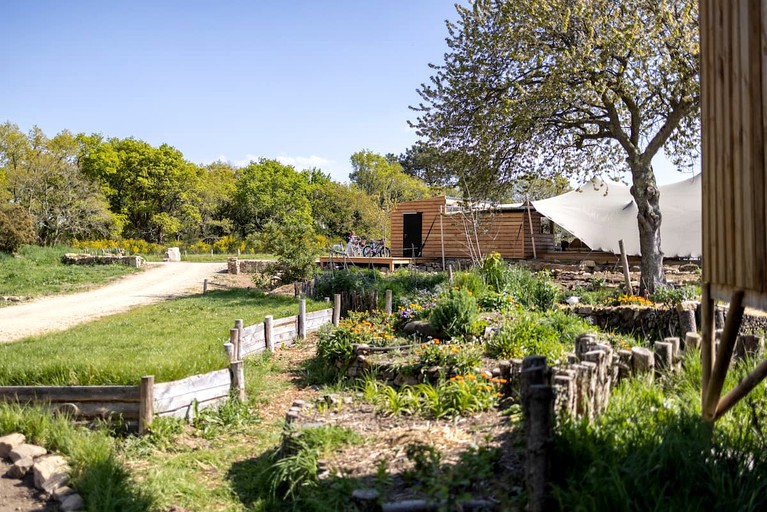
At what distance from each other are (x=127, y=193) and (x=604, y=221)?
103 feet

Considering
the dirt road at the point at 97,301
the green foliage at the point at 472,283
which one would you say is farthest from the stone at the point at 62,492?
the green foliage at the point at 472,283

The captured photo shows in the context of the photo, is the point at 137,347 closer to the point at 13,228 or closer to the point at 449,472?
the point at 449,472

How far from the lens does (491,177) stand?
49.9 ft

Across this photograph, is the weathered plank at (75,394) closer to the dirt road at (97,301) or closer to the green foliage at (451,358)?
the green foliage at (451,358)

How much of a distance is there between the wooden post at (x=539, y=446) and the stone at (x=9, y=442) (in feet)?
14.9

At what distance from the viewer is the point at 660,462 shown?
128 inches

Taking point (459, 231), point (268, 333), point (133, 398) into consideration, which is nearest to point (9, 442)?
point (133, 398)

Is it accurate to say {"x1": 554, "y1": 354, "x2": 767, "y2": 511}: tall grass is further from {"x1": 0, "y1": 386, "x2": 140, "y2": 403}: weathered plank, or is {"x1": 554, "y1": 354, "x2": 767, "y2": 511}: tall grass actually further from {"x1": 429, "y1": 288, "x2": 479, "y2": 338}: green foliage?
{"x1": 0, "y1": 386, "x2": 140, "y2": 403}: weathered plank

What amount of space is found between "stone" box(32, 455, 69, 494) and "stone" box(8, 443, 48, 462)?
0.15 m

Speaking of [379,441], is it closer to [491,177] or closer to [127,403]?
[127,403]

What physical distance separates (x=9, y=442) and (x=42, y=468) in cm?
64

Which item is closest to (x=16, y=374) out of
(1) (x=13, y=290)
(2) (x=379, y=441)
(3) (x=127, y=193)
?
(2) (x=379, y=441)

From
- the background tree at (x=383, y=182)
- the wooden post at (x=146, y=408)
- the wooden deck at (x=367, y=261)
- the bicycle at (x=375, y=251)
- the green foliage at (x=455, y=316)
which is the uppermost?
the background tree at (x=383, y=182)

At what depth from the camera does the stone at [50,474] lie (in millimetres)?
4844
